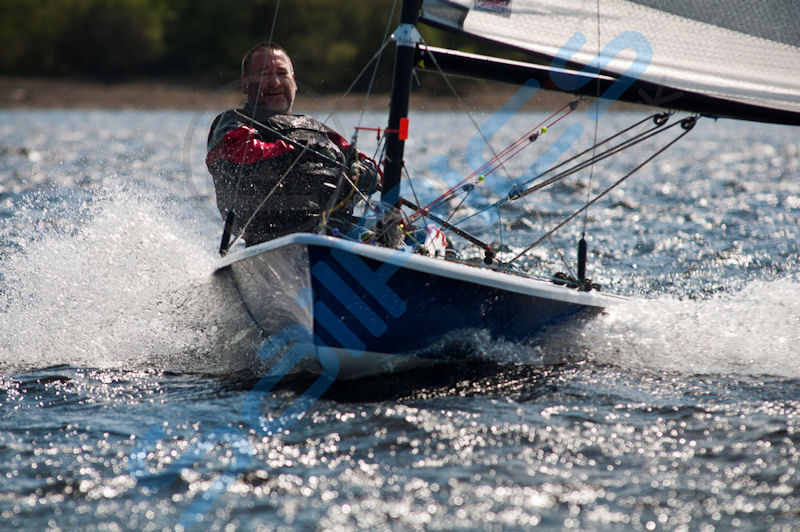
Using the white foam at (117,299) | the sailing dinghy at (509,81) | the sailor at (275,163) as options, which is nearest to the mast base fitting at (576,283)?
the sailing dinghy at (509,81)

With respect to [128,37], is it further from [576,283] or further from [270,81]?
[576,283]

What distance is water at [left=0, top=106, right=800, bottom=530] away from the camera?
10.4 ft

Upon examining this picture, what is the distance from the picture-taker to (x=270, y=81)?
5.25 meters

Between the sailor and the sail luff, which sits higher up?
the sail luff

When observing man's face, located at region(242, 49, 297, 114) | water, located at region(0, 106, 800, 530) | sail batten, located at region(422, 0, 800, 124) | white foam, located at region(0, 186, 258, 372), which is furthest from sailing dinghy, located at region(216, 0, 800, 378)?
man's face, located at region(242, 49, 297, 114)

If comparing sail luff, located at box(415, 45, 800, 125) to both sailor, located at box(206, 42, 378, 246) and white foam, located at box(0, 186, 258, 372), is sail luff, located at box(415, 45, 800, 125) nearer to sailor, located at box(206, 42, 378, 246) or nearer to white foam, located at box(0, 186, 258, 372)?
sailor, located at box(206, 42, 378, 246)

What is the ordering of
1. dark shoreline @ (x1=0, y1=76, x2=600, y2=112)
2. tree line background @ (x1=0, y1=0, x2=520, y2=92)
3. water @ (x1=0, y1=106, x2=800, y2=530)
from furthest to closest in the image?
tree line background @ (x1=0, y1=0, x2=520, y2=92) < dark shoreline @ (x1=0, y1=76, x2=600, y2=112) < water @ (x1=0, y1=106, x2=800, y2=530)

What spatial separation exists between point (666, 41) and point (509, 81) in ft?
3.36

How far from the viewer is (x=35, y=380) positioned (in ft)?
15.4

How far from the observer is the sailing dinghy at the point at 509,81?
13.9ft

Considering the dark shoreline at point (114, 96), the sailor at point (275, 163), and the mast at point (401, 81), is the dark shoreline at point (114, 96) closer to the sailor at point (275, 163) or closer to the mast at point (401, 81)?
the sailor at point (275, 163)

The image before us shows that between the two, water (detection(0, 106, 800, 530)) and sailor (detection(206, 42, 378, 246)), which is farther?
sailor (detection(206, 42, 378, 246))

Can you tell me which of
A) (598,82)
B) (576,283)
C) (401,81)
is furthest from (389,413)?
(598,82)

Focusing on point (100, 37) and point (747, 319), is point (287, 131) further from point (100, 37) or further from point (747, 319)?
point (100, 37)
